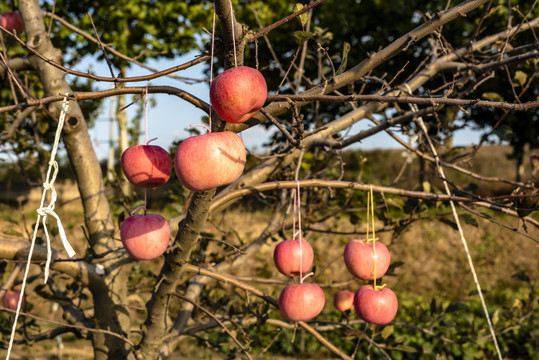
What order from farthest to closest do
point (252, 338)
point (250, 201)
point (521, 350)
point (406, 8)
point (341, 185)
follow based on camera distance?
point (406, 8)
point (250, 201)
point (521, 350)
point (252, 338)
point (341, 185)

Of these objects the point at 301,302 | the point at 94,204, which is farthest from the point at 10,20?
the point at 301,302

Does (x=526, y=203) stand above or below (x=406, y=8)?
below

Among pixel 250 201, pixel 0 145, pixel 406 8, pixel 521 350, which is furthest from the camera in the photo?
pixel 406 8

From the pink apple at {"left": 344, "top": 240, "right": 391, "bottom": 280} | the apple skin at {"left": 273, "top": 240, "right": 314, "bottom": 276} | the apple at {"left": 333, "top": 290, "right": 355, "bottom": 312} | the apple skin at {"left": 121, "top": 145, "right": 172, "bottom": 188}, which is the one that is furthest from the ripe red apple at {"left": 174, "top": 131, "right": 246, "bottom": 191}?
the apple at {"left": 333, "top": 290, "right": 355, "bottom": 312}

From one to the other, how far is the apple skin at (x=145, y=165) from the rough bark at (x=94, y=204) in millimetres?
943

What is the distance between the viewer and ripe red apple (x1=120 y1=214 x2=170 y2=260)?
1.28 meters

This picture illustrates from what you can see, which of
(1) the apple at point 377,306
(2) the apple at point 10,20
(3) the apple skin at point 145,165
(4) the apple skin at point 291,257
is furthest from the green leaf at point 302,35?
(2) the apple at point 10,20

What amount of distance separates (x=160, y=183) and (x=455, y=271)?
6.97m

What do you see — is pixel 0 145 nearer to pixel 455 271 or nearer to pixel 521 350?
pixel 521 350

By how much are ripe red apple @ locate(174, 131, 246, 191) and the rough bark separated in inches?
47.3

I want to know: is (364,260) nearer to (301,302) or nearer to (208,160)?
(301,302)

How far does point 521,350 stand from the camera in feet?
16.8

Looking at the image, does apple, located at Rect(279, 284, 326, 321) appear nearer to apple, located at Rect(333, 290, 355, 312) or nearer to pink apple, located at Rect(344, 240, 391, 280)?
pink apple, located at Rect(344, 240, 391, 280)

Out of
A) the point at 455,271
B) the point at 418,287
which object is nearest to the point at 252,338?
the point at 418,287
